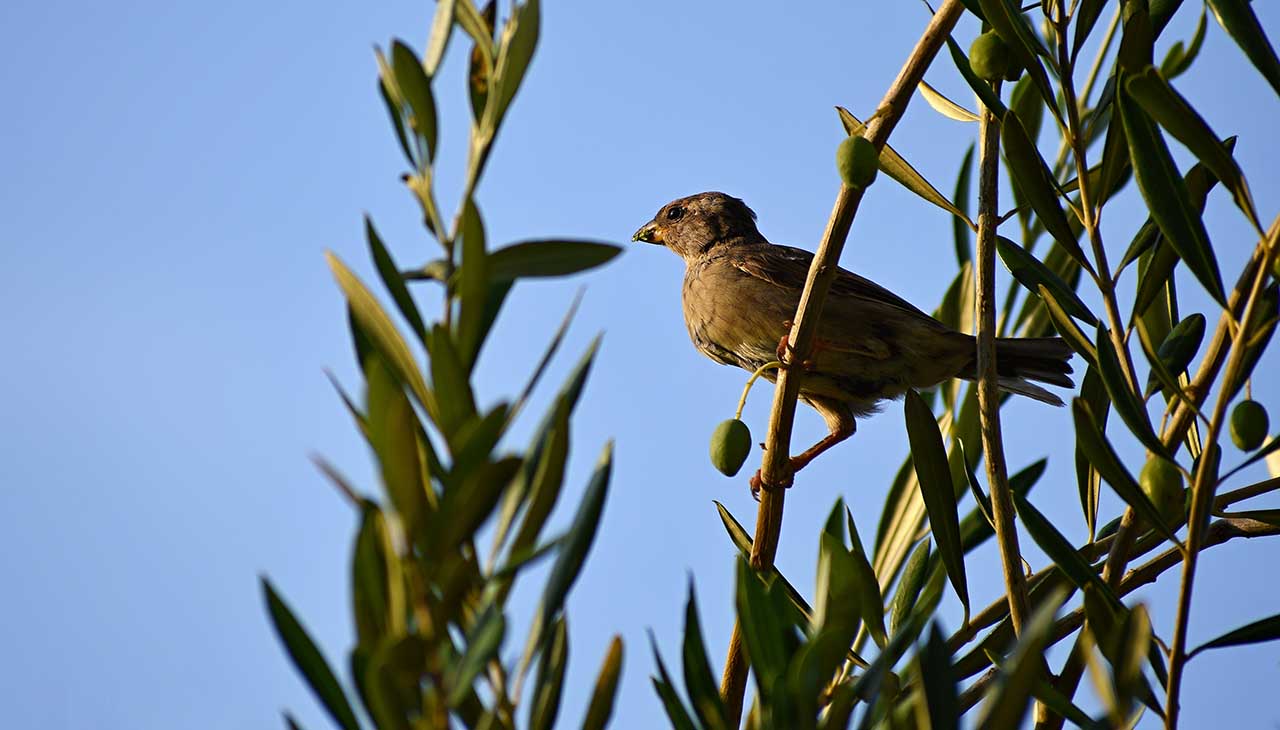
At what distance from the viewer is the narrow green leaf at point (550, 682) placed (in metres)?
1.58

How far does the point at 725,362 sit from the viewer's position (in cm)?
599

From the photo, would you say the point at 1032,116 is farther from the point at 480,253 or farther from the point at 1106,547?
the point at 480,253

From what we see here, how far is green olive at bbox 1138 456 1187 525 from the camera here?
2.24m

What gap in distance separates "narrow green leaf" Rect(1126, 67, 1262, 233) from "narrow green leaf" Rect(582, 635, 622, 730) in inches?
45.2

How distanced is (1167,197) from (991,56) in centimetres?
70

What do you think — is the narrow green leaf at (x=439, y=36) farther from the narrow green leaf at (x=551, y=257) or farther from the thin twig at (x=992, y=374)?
the thin twig at (x=992, y=374)

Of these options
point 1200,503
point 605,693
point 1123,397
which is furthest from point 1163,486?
point 605,693

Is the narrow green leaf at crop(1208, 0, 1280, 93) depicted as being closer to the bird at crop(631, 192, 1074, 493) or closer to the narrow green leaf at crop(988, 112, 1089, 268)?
the narrow green leaf at crop(988, 112, 1089, 268)

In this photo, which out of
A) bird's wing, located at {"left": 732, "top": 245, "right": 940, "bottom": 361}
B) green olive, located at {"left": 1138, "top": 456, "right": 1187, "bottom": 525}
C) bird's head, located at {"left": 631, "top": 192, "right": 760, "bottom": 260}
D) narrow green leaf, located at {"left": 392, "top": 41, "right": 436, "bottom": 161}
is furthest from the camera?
bird's head, located at {"left": 631, "top": 192, "right": 760, "bottom": 260}

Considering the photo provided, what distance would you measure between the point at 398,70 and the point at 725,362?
14.2 feet

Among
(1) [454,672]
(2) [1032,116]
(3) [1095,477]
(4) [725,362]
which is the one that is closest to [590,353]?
(1) [454,672]

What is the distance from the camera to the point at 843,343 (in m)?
5.59

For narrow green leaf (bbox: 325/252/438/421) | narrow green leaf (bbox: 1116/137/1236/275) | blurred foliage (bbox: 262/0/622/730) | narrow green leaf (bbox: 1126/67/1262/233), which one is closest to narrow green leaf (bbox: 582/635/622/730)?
blurred foliage (bbox: 262/0/622/730)

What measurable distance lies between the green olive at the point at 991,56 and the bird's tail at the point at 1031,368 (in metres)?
2.32
